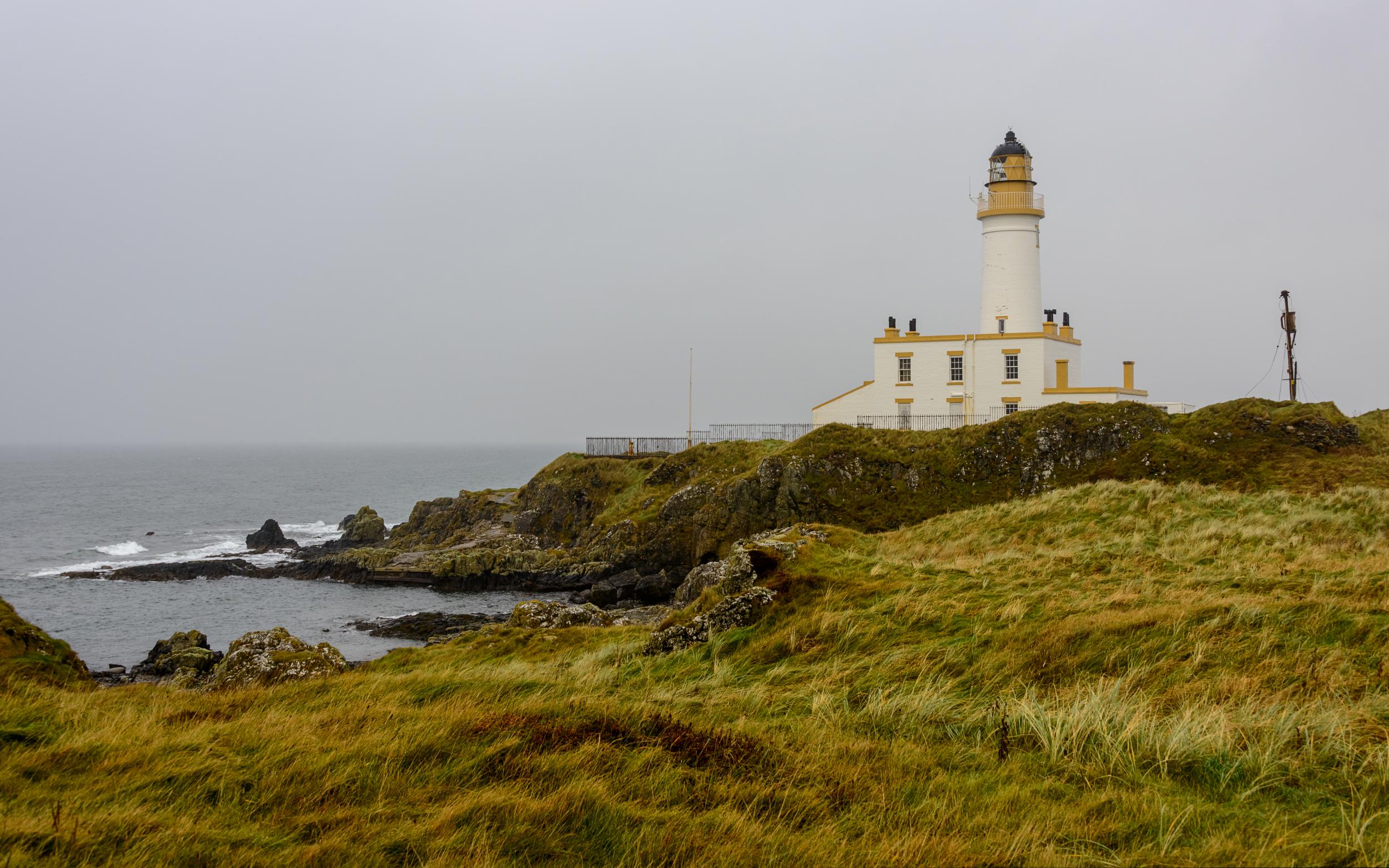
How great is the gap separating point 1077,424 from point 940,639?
88.5ft

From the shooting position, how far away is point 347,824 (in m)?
4.94

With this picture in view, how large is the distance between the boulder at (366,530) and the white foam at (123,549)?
1252cm

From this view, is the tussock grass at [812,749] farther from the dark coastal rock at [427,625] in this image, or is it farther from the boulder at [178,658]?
the dark coastal rock at [427,625]

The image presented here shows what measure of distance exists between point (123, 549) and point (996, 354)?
54.7m

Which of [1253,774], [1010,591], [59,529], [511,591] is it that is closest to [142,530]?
[59,529]

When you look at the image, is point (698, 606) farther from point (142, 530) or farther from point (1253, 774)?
point (142, 530)

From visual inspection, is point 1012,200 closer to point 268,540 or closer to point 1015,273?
point 1015,273

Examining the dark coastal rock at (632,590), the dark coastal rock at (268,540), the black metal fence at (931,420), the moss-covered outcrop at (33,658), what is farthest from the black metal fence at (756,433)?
the moss-covered outcrop at (33,658)

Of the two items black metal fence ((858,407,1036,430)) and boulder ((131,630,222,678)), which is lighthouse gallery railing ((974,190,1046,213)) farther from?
boulder ((131,630,222,678))

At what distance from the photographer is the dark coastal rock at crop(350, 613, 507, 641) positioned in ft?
95.6

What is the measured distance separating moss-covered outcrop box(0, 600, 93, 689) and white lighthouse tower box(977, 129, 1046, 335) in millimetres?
40529

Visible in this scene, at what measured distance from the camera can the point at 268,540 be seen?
54781 millimetres

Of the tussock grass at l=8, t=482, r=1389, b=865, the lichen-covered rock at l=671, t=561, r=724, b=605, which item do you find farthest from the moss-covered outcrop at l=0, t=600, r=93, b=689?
the lichen-covered rock at l=671, t=561, r=724, b=605

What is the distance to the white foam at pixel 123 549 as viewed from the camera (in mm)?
53000
